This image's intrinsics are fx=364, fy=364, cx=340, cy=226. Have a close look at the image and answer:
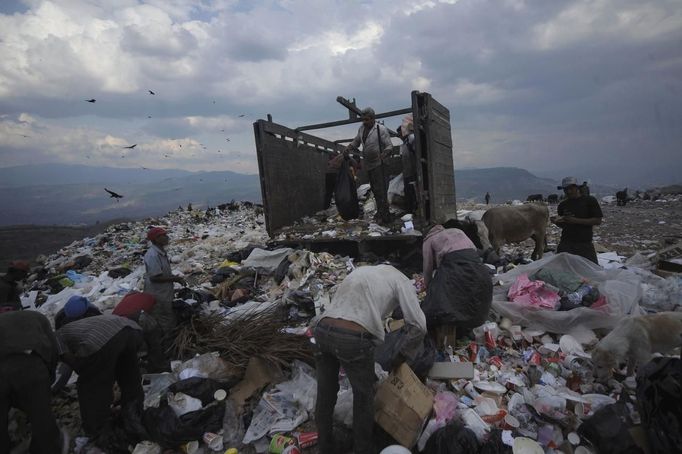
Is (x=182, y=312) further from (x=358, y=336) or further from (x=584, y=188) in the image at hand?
(x=584, y=188)

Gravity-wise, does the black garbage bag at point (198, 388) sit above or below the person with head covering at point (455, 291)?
below

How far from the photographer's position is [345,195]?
6.61m

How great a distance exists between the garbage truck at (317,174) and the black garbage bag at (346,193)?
882 mm

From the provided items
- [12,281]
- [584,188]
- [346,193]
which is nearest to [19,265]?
[12,281]

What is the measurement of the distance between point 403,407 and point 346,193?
4.62 meters

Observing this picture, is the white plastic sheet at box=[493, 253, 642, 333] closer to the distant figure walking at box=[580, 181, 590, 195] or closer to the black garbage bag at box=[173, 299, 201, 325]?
the distant figure walking at box=[580, 181, 590, 195]

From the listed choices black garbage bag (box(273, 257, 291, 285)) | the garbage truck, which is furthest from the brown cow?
black garbage bag (box(273, 257, 291, 285))

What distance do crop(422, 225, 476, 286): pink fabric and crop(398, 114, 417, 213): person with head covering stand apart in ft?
7.64

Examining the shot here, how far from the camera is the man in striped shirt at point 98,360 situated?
107 inches

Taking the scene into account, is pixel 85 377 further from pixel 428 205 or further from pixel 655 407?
pixel 428 205

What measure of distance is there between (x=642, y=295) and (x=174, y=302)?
500 centimetres

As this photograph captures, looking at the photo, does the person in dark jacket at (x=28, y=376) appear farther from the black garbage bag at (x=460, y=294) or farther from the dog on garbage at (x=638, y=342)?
the dog on garbage at (x=638, y=342)

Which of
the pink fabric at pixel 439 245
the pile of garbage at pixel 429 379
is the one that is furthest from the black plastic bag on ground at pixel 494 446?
the pink fabric at pixel 439 245

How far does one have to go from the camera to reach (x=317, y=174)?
7.99 meters
